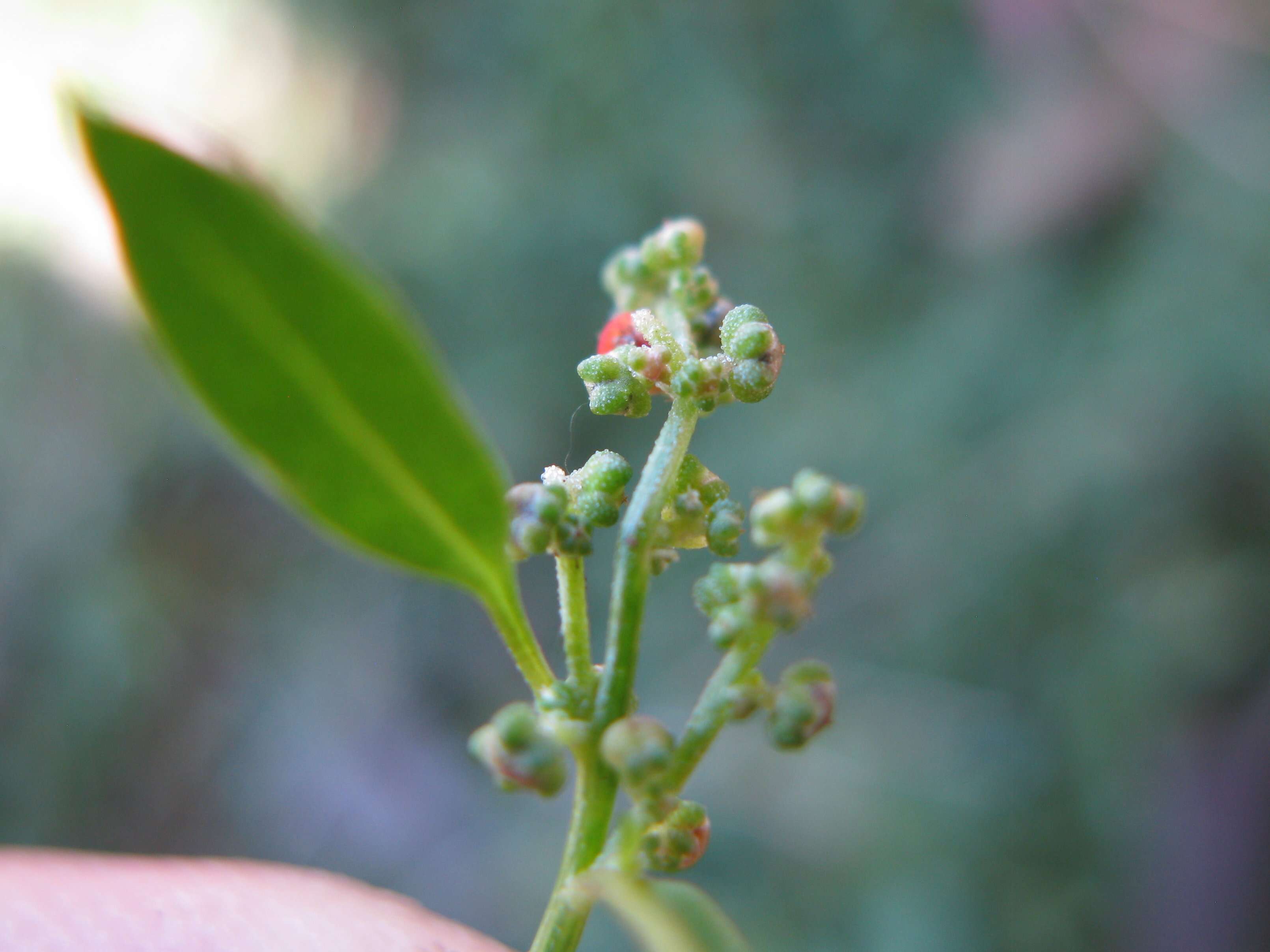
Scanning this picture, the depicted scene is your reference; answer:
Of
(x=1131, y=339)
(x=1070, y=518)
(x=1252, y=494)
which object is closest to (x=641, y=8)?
(x=1131, y=339)

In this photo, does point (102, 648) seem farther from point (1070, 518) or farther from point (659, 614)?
point (1070, 518)

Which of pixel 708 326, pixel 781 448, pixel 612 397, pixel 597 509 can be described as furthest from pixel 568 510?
pixel 781 448

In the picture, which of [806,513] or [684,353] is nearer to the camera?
[806,513]

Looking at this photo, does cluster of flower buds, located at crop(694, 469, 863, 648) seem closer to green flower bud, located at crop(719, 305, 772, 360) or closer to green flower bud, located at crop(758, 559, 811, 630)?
green flower bud, located at crop(758, 559, 811, 630)

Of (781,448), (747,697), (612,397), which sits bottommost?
(747,697)

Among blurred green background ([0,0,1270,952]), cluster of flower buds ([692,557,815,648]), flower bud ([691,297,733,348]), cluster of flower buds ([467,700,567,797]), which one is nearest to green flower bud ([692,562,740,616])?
cluster of flower buds ([692,557,815,648])

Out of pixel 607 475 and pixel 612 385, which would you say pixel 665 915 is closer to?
pixel 607 475
